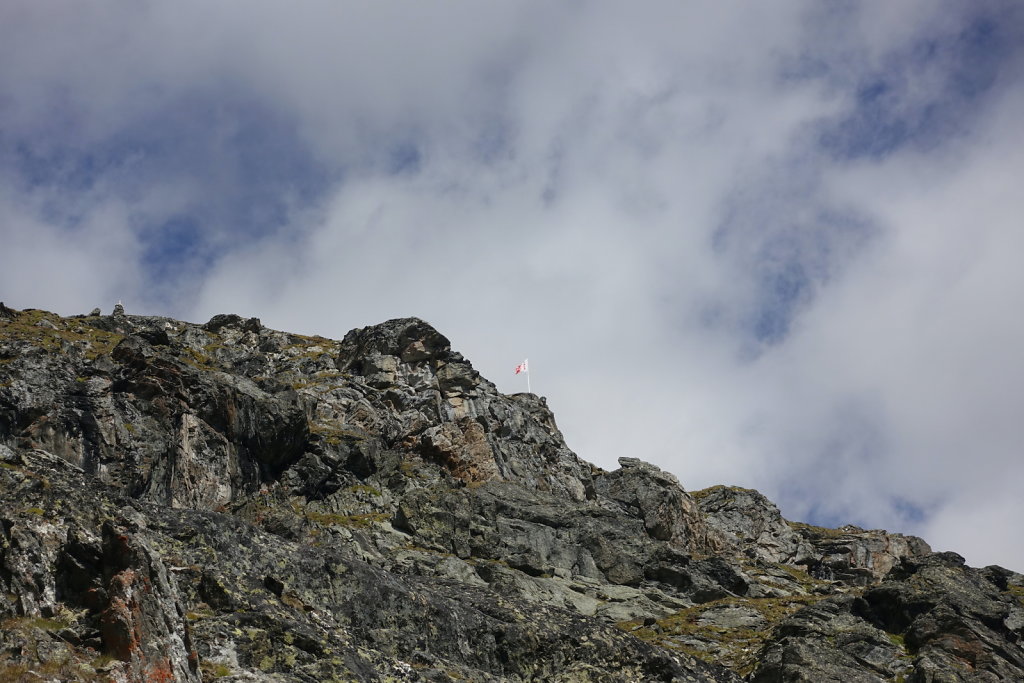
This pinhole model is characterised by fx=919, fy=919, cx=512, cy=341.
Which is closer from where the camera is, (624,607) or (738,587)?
(624,607)

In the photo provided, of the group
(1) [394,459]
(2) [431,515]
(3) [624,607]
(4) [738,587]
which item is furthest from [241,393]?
(4) [738,587]

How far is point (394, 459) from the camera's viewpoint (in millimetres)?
69875

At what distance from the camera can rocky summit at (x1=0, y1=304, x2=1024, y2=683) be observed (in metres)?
23.8

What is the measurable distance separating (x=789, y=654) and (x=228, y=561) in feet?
92.5

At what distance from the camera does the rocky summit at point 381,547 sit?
78.2 feet

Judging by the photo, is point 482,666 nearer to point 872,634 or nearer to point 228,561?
point 228,561

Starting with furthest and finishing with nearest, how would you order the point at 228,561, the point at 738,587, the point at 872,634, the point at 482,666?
the point at 738,587 → the point at 872,634 → the point at 482,666 → the point at 228,561

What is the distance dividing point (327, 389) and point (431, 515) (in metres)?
27.1

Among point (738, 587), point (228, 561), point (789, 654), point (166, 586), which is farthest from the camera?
point (738, 587)

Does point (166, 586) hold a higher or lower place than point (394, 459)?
lower

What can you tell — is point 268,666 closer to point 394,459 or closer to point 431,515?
point 431,515

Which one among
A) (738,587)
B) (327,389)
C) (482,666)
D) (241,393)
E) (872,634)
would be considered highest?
(327,389)

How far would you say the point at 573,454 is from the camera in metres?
88.6

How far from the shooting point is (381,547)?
55.2 m
